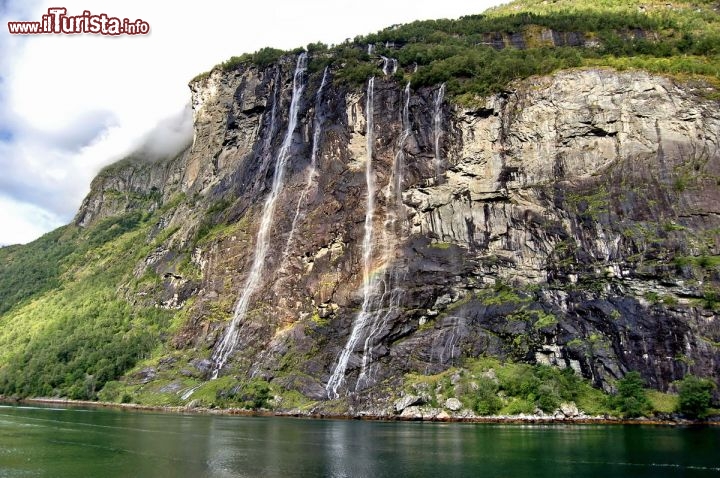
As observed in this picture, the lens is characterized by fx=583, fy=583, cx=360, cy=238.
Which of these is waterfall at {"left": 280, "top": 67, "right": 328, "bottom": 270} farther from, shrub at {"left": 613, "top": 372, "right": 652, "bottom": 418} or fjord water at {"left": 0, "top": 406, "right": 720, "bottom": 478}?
shrub at {"left": 613, "top": 372, "right": 652, "bottom": 418}

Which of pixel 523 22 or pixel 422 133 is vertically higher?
pixel 523 22

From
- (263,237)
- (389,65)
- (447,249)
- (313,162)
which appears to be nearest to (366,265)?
(447,249)

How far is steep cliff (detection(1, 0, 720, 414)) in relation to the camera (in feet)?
233

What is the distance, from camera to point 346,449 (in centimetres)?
4191

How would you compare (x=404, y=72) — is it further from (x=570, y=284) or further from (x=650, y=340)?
(x=650, y=340)

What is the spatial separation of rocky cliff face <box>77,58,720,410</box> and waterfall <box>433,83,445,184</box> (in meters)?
0.38

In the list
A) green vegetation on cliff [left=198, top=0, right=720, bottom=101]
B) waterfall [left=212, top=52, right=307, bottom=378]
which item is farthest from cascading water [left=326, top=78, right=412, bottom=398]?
waterfall [left=212, top=52, right=307, bottom=378]

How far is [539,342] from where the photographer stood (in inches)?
2808

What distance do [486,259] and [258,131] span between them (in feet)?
192

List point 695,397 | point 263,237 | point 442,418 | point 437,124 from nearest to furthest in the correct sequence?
point 695,397 → point 442,418 → point 437,124 → point 263,237

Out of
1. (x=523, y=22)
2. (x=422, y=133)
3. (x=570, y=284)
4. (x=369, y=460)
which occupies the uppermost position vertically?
(x=523, y=22)

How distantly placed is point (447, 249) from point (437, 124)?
24.1 meters

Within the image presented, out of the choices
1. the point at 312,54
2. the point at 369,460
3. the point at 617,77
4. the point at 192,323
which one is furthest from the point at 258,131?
the point at 369,460

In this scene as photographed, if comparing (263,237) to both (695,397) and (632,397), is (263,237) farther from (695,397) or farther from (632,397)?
(695,397)
